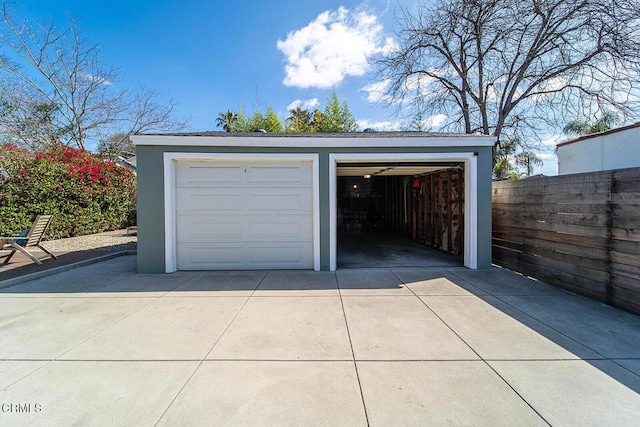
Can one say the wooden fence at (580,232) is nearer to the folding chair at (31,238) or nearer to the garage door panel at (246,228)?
the garage door panel at (246,228)

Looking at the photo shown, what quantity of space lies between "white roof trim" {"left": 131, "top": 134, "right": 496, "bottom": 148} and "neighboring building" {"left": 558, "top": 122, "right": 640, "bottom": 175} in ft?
16.2

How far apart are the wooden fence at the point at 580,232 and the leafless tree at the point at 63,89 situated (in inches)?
697

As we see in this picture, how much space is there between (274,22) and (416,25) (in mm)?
6591

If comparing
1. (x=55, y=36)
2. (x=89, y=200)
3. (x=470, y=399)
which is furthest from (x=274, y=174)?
(x=55, y=36)

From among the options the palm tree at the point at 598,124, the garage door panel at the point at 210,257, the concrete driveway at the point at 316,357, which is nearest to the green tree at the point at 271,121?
the garage door panel at the point at 210,257

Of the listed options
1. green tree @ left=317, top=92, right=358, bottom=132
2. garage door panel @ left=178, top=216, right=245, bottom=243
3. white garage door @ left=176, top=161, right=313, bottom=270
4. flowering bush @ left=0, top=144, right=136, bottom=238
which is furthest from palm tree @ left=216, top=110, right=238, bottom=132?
garage door panel @ left=178, top=216, right=245, bottom=243

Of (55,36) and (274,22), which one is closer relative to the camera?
(274,22)

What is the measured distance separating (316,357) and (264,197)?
12.2ft

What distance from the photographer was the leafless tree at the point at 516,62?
9258mm

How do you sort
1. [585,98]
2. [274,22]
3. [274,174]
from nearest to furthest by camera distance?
[274,174] < [274,22] < [585,98]

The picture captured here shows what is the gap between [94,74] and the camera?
537 inches

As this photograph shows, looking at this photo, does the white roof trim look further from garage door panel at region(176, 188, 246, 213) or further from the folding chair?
the folding chair

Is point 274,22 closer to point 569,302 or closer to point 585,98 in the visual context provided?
point 569,302

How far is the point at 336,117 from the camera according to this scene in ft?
67.5
